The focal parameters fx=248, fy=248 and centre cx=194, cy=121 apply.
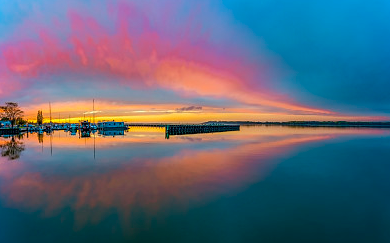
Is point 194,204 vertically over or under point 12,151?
over

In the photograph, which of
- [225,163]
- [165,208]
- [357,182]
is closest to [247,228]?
[165,208]

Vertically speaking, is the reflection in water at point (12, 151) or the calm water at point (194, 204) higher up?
the calm water at point (194, 204)

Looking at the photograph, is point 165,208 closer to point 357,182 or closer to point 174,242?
point 174,242

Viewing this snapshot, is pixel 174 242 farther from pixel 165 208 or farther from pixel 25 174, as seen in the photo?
pixel 25 174

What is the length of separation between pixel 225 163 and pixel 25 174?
1553cm

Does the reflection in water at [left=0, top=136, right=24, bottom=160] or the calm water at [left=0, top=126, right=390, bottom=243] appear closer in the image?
Answer: the calm water at [left=0, top=126, right=390, bottom=243]

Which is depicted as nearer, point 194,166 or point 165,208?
point 165,208

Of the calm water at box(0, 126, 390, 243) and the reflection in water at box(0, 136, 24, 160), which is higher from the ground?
the calm water at box(0, 126, 390, 243)

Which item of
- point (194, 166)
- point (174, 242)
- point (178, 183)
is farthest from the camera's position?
point (194, 166)

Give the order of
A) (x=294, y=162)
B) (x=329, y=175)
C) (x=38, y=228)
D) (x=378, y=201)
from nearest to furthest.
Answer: (x=38, y=228)
(x=378, y=201)
(x=329, y=175)
(x=294, y=162)

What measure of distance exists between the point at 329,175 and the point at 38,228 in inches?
696

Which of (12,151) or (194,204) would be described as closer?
(194,204)

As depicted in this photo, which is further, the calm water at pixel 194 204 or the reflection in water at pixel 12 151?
the reflection in water at pixel 12 151

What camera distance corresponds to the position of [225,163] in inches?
861
